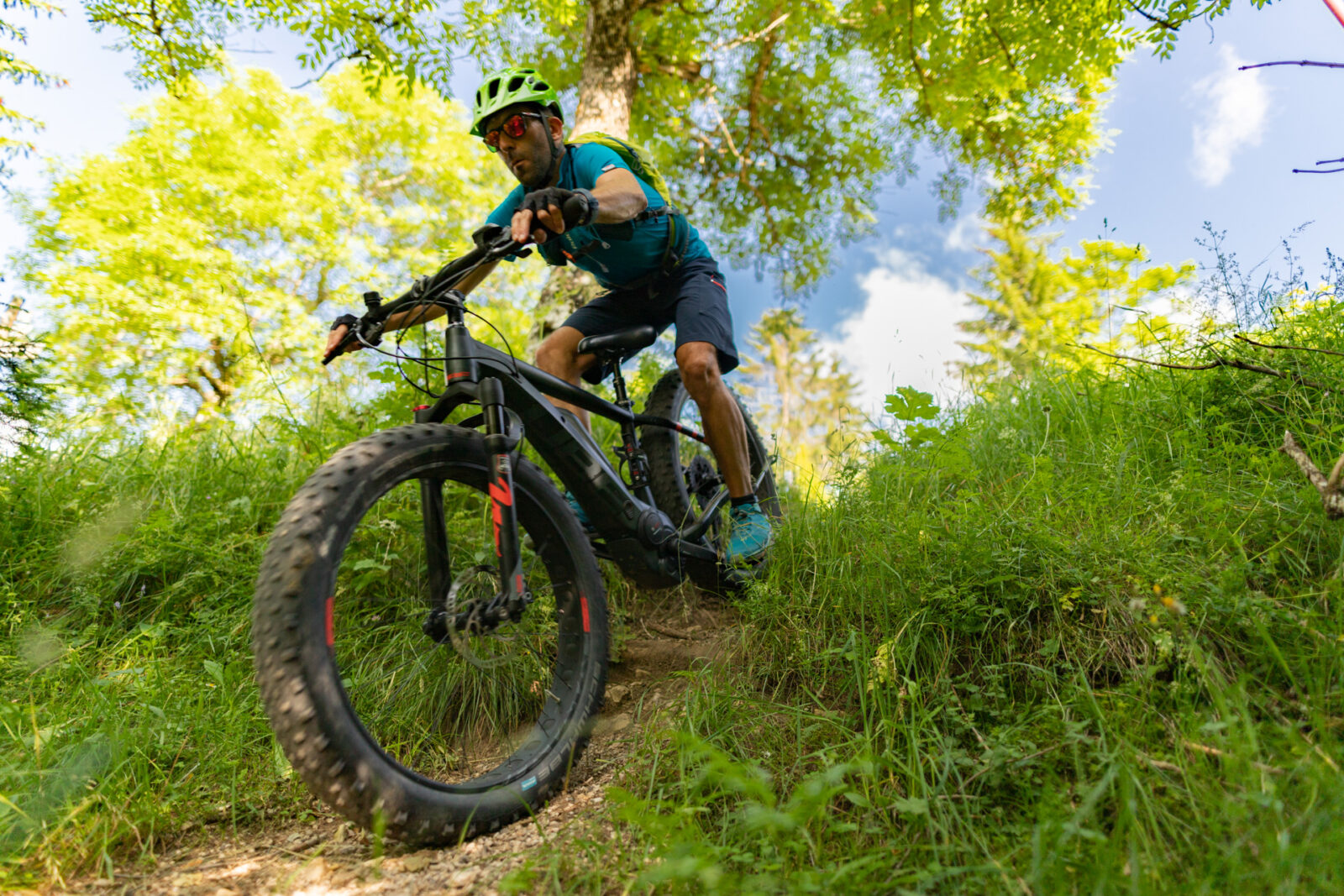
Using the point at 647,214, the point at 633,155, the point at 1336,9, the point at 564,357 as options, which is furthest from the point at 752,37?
the point at 1336,9

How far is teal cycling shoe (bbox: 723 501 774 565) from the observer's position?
277 centimetres

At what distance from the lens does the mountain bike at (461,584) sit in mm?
1578

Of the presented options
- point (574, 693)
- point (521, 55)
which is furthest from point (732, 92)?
point (574, 693)

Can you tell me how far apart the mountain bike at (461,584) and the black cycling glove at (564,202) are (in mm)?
196

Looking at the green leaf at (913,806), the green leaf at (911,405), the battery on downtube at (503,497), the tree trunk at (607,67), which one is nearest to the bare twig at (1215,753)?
the green leaf at (913,806)

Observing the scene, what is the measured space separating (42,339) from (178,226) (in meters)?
12.0

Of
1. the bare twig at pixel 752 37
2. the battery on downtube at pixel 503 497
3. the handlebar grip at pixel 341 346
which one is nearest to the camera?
the battery on downtube at pixel 503 497

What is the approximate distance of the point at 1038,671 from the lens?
1.79 m

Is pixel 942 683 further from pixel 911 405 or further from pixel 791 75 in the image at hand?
pixel 791 75

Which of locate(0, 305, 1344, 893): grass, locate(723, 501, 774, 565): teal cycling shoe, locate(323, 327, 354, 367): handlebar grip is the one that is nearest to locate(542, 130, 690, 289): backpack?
locate(323, 327, 354, 367): handlebar grip

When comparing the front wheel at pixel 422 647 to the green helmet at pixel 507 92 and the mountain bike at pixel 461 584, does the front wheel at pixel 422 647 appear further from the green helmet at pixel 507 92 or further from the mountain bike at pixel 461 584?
the green helmet at pixel 507 92

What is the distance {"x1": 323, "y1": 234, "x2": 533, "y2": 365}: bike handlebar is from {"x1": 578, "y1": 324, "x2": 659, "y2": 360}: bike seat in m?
0.72

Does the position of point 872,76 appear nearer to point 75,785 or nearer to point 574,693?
point 574,693

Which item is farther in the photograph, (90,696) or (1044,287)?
(1044,287)
